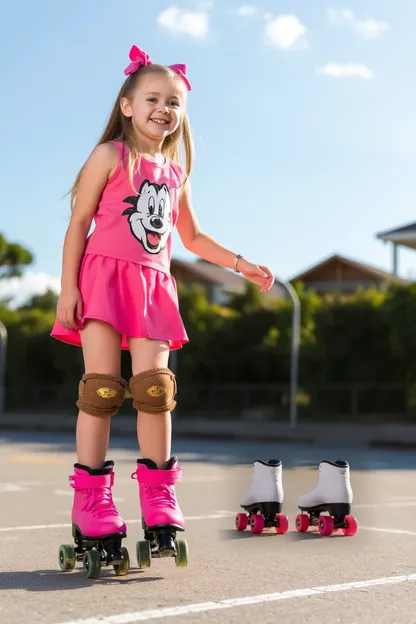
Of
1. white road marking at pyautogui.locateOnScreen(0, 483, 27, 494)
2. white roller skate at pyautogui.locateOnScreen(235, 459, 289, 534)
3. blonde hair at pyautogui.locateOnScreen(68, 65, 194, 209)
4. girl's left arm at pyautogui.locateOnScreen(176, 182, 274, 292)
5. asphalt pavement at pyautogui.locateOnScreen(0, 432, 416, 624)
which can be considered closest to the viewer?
asphalt pavement at pyautogui.locateOnScreen(0, 432, 416, 624)

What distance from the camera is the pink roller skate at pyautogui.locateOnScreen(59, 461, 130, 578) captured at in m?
3.78

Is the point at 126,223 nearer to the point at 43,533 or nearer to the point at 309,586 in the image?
the point at 309,586

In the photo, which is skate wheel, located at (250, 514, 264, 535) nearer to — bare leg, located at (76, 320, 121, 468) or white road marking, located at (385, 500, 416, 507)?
bare leg, located at (76, 320, 121, 468)

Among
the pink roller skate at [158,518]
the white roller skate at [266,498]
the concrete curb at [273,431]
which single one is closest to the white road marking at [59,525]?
the white roller skate at [266,498]

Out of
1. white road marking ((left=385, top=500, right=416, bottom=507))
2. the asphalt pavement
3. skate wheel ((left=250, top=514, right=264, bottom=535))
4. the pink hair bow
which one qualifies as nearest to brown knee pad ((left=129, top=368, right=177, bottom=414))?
the asphalt pavement

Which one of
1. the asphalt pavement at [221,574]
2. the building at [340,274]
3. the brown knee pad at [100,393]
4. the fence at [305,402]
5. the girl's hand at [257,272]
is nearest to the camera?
the asphalt pavement at [221,574]

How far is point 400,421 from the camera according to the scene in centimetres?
3108

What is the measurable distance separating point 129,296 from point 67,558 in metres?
1.02

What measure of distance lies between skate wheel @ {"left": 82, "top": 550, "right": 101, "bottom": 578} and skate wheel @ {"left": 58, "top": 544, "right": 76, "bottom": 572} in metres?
0.17

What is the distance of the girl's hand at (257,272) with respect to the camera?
450cm

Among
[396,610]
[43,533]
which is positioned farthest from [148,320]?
[43,533]

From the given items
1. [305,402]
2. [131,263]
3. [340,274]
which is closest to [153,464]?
[131,263]

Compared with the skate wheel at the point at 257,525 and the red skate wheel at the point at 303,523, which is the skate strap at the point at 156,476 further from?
the red skate wheel at the point at 303,523

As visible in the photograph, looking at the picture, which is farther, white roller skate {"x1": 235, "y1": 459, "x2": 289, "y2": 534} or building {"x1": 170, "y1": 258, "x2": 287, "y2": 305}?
building {"x1": 170, "y1": 258, "x2": 287, "y2": 305}
